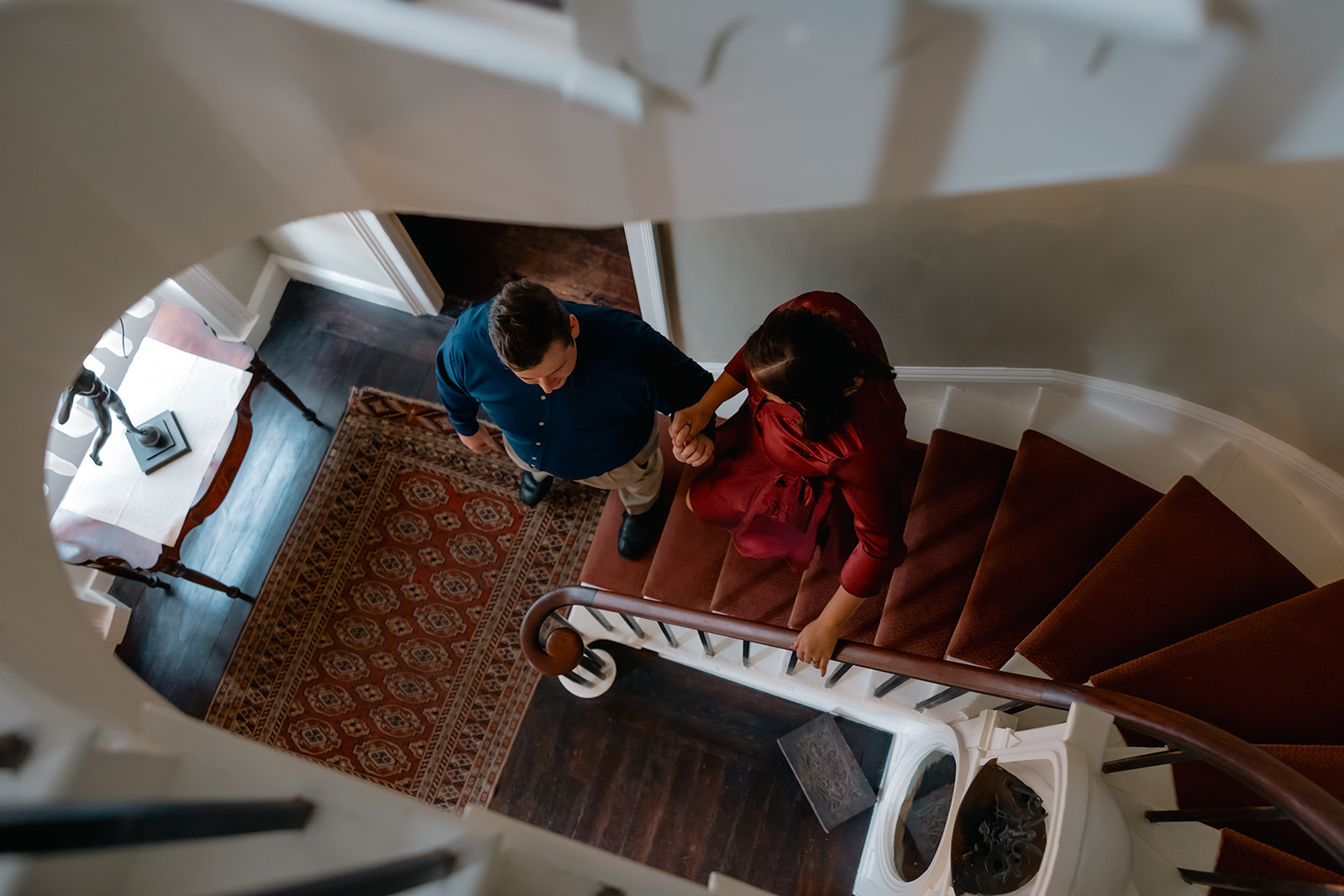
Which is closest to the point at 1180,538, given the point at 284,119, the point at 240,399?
the point at 284,119

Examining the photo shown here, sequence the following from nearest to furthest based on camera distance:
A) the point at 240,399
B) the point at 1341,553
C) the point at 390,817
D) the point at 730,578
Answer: the point at 390,817
the point at 1341,553
the point at 730,578
the point at 240,399

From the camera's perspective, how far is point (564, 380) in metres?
2.03

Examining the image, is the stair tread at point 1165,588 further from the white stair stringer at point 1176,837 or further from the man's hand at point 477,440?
the man's hand at point 477,440

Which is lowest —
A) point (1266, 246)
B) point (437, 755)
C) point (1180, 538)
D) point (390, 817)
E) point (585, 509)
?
point (437, 755)

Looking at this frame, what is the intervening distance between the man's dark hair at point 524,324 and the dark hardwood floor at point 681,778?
6.06 feet

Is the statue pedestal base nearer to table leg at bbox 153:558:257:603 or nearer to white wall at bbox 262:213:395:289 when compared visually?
table leg at bbox 153:558:257:603

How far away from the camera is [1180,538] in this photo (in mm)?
2254

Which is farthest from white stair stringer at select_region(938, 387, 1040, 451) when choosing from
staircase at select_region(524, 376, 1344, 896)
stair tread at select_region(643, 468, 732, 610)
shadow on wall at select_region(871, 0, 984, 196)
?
shadow on wall at select_region(871, 0, 984, 196)

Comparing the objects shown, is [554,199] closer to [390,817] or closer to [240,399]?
[390,817]

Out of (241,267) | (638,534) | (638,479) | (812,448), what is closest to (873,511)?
(812,448)

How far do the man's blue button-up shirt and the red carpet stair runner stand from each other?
2.27 ft

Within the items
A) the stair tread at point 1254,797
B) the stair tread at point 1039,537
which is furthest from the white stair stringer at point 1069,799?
the stair tread at point 1254,797

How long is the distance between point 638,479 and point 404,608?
1.43m

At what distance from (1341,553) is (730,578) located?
71.4 inches
